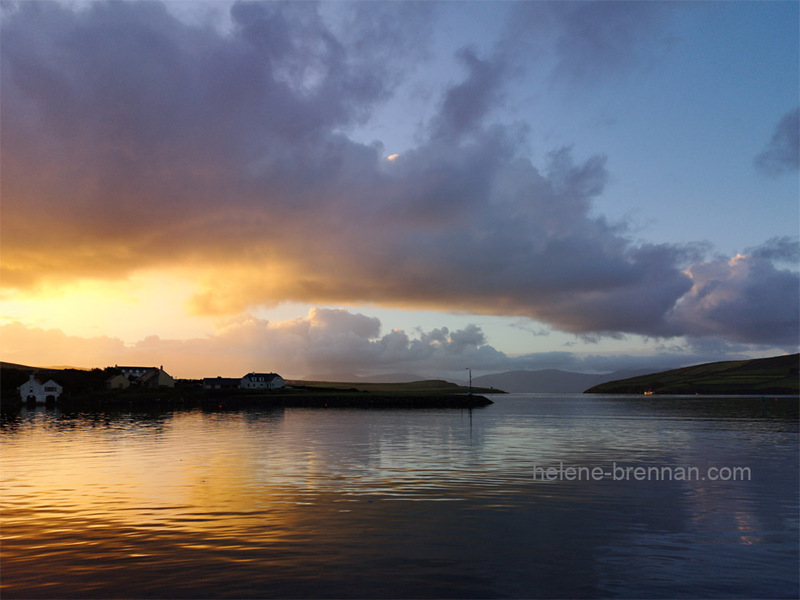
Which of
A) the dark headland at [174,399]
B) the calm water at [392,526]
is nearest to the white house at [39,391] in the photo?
the dark headland at [174,399]

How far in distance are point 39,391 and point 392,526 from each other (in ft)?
602

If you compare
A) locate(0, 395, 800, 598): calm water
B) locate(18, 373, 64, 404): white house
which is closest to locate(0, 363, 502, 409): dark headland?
locate(18, 373, 64, 404): white house

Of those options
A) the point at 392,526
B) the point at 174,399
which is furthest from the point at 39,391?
the point at 392,526

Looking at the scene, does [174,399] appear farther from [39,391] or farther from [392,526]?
[392,526]

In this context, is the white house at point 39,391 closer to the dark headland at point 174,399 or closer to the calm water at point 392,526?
the dark headland at point 174,399

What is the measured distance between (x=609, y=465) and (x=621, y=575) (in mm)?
27976

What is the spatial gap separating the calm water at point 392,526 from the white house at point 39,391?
464ft

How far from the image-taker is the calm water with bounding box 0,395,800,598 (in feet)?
53.7

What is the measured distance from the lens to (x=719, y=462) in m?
44.2

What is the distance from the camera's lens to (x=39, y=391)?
16688 cm

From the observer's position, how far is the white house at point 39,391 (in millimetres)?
164125

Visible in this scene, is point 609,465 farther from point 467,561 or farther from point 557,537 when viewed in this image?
point 467,561

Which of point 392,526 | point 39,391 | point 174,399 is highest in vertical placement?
point 392,526

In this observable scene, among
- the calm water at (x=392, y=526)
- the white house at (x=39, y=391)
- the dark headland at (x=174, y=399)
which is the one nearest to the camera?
the calm water at (x=392, y=526)
